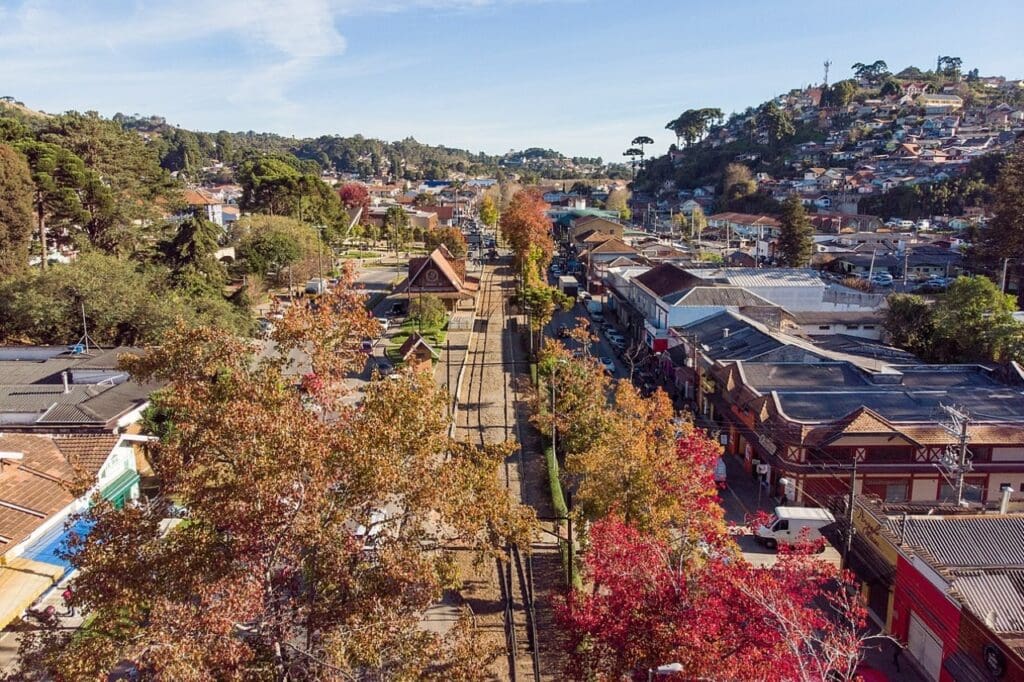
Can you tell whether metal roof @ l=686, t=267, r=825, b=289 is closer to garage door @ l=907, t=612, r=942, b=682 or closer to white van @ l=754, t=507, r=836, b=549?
white van @ l=754, t=507, r=836, b=549

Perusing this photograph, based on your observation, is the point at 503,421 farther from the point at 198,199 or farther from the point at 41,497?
the point at 198,199

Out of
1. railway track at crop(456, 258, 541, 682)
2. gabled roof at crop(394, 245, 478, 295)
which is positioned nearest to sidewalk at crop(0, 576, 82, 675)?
railway track at crop(456, 258, 541, 682)

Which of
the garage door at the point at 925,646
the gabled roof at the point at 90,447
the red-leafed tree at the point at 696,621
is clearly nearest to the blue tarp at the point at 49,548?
the gabled roof at the point at 90,447

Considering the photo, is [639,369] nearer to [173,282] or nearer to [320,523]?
[173,282]

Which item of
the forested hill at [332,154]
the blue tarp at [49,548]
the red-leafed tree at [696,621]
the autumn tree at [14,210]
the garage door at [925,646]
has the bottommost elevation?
the garage door at [925,646]

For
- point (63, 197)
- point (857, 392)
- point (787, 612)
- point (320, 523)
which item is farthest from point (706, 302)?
point (63, 197)

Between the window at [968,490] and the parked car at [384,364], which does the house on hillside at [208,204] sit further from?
the window at [968,490]

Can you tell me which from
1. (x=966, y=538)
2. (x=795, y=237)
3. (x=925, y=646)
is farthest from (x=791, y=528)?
(x=795, y=237)
